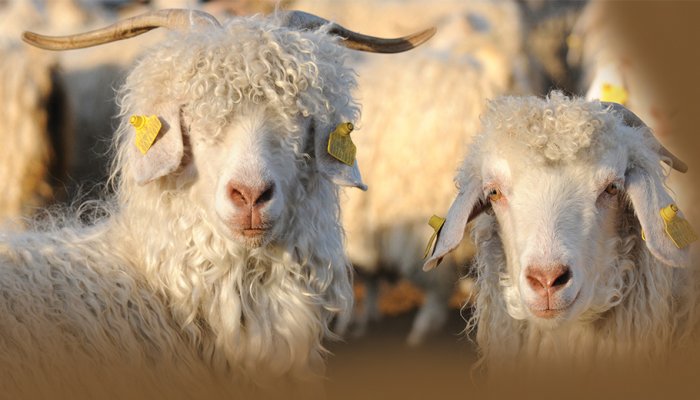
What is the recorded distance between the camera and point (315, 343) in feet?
8.46

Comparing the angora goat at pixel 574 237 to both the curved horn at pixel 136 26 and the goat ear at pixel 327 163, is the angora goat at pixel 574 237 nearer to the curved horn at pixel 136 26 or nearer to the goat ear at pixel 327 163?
the goat ear at pixel 327 163

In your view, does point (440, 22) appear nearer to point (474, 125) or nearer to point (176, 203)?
point (474, 125)

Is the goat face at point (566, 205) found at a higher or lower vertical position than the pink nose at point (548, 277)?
higher

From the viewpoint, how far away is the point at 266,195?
7.16ft

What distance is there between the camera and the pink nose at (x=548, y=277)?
2.01m

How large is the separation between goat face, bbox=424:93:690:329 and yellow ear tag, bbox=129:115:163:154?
3.81ft

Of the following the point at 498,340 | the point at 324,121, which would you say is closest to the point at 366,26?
the point at 324,121

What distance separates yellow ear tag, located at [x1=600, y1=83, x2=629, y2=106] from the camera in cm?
500

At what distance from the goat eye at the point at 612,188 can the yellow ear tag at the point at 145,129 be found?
1668mm

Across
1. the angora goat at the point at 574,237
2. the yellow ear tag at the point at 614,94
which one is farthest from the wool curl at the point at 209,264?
the yellow ear tag at the point at 614,94

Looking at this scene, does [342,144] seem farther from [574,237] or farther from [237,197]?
[574,237]

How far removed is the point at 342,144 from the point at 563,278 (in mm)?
981

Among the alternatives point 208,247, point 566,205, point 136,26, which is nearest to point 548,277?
point 566,205

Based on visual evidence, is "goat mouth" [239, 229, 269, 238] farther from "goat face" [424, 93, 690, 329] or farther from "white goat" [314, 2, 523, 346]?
"white goat" [314, 2, 523, 346]
